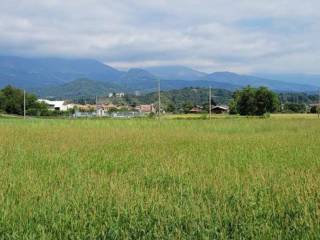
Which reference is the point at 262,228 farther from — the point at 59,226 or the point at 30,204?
the point at 30,204

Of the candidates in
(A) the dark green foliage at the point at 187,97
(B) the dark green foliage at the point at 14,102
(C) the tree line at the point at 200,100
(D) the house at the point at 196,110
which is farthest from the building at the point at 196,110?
(B) the dark green foliage at the point at 14,102

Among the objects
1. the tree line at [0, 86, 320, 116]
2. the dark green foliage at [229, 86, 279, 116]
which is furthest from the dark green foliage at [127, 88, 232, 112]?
the dark green foliage at [229, 86, 279, 116]

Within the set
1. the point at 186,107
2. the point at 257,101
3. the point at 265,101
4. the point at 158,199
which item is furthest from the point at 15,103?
the point at 158,199

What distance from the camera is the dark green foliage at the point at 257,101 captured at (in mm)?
68000

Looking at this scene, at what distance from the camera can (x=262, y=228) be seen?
457cm

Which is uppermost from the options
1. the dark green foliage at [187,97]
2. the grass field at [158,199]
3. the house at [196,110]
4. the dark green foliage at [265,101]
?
the dark green foliage at [187,97]

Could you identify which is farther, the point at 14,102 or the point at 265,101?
the point at 14,102

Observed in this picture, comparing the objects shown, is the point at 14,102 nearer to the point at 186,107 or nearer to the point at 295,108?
the point at 186,107

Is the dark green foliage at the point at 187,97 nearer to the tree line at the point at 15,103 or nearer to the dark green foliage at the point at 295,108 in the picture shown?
the dark green foliage at the point at 295,108

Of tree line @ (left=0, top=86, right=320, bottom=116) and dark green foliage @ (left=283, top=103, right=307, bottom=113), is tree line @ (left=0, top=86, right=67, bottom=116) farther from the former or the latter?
dark green foliage @ (left=283, top=103, right=307, bottom=113)

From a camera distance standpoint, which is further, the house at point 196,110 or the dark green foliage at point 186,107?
the dark green foliage at point 186,107

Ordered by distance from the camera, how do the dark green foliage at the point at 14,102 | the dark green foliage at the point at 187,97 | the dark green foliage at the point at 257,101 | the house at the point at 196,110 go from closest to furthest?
the dark green foliage at the point at 257,101
the dark green foliage at the point at 14,102
the house at the point at 196,110
the dark green foliage at the point at 187,97

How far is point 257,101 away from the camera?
6825cm

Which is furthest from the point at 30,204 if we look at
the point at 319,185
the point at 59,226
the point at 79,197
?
the point at 319,185
